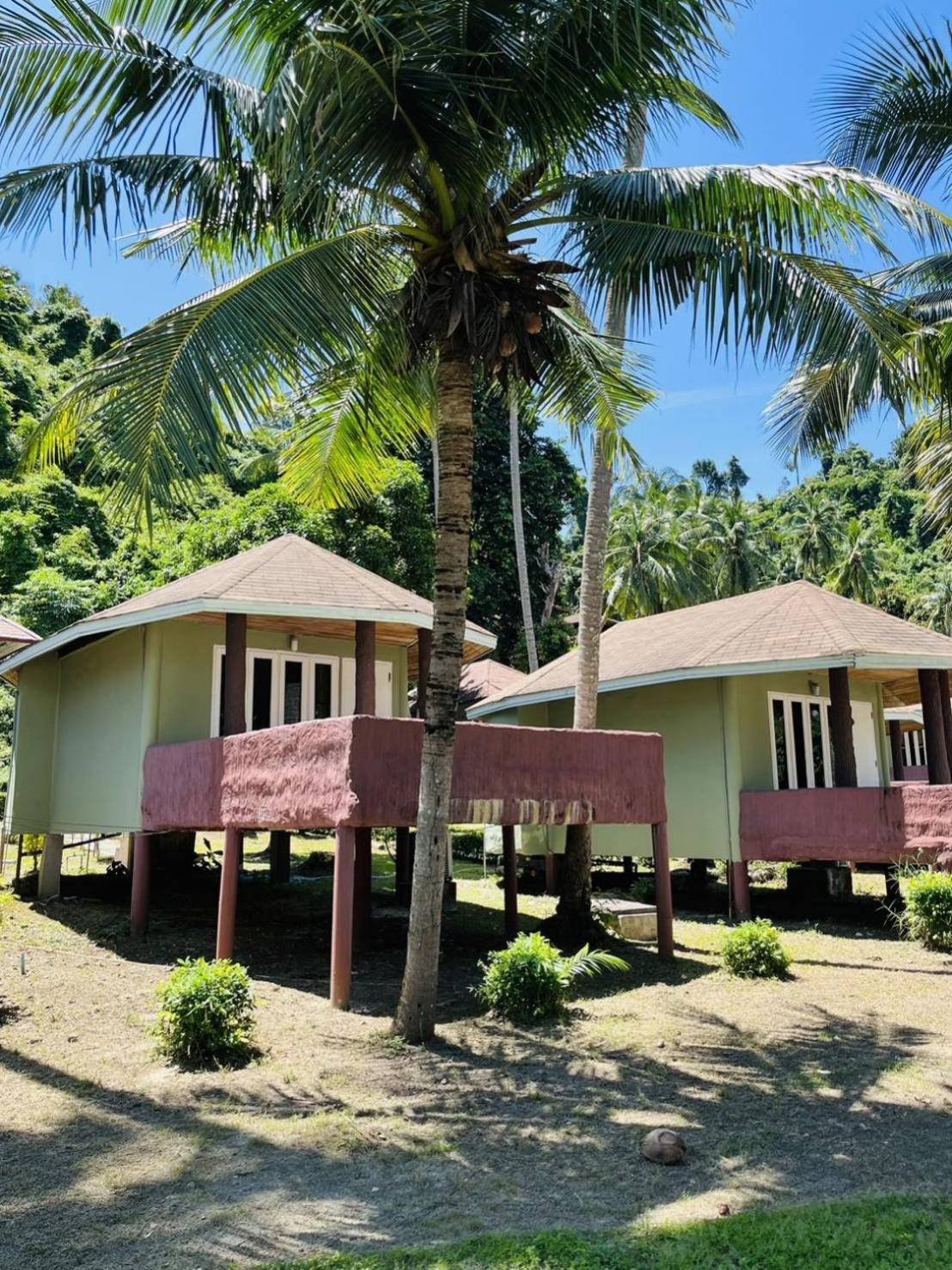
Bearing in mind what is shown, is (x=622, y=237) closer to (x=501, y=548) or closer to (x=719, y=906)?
(x=719, y=906)

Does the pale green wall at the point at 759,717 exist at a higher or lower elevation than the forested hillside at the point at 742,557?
lower

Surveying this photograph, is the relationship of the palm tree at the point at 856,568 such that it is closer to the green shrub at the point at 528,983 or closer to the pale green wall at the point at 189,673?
the pale green wall at the point at 189,673

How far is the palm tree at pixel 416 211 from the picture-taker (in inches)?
315

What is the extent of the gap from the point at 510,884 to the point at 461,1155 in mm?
9234

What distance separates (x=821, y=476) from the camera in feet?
269

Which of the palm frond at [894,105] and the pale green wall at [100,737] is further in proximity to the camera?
the pale green wall at [100,737]

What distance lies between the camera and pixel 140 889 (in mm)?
14578

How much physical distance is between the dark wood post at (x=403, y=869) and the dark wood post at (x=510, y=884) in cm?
196

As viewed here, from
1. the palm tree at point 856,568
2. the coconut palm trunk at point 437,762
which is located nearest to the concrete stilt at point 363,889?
the coconut palm trunk at point 437,762

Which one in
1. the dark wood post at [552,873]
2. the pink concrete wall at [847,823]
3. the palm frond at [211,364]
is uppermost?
the palm frond at [211,364]

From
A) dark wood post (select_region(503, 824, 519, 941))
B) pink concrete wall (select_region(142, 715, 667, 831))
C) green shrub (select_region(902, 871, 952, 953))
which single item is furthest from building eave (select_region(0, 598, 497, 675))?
green shrub (select_region(902, 871, 952, 953))

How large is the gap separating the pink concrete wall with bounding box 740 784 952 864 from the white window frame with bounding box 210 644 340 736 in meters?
7.09

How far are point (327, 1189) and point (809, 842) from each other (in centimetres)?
1199

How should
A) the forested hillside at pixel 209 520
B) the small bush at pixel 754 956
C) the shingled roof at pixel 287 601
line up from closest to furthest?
the small bush at pixel 754 956 < the shingled roof at pixel 287 601 < the forested hillside at pixel 209 520
